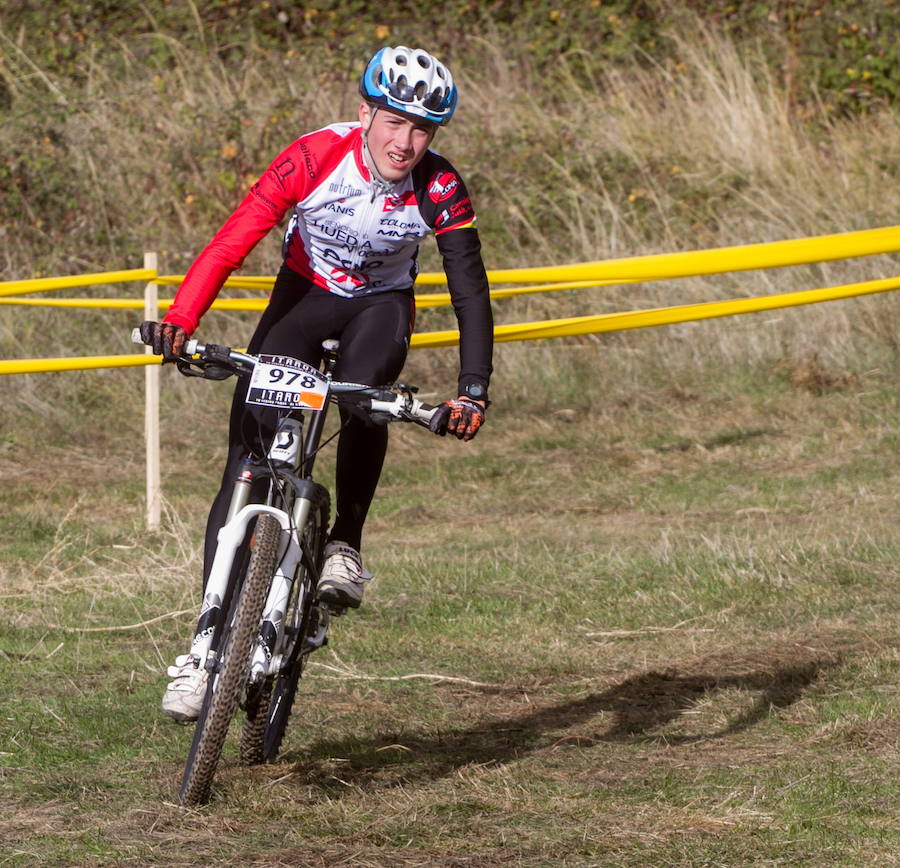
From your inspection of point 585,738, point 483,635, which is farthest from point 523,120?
point 585,738

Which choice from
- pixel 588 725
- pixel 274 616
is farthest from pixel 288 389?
pixel 588 725

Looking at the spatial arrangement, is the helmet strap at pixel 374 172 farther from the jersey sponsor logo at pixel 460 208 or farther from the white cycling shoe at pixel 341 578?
the white cycling shoe at pixel 341 578

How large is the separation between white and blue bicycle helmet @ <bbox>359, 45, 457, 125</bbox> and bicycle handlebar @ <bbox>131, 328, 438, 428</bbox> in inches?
33.2

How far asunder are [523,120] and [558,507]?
6.03 m

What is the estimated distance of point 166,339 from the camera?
4.23 m

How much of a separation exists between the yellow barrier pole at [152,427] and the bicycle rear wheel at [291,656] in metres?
3.78

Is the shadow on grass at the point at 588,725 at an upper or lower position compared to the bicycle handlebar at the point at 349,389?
lower

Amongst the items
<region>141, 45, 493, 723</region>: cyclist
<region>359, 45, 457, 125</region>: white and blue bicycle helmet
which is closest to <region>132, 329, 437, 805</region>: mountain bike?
<region>141, 45, 493, 723</region>: cyclist

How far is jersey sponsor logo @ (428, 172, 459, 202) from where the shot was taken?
4.77m

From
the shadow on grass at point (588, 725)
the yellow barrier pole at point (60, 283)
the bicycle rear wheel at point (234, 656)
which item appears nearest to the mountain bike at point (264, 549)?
the bicycle rear wheel at point (234, 656)

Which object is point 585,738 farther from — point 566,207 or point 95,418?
point 566,207

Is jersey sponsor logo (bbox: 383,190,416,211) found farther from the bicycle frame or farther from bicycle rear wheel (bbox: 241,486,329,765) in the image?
bicycle rear wheel (bbox: 241,486,329,765)

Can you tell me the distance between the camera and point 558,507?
9.30 m

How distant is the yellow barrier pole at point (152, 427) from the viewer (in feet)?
27.9
